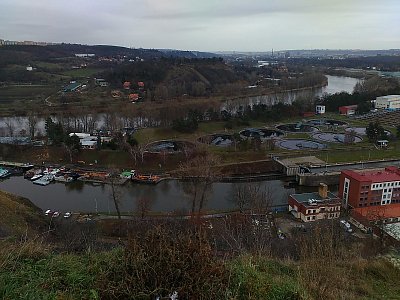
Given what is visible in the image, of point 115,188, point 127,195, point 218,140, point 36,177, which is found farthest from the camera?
point 218,140

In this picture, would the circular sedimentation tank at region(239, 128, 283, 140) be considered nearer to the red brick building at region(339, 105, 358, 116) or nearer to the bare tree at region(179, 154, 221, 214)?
the bare tree at region(179, 154, 221, 214)

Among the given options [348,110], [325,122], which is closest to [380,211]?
[325,122]

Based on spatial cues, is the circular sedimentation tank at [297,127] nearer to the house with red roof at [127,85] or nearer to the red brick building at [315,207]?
the red brick building at [315,207]

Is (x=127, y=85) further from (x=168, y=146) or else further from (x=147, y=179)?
(x=147, y=179)

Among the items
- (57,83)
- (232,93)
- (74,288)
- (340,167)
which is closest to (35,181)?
(340,167)

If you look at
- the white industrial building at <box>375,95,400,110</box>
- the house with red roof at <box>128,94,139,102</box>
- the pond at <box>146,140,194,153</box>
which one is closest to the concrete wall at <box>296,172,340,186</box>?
the pond at <box>146,140,194,153</box>

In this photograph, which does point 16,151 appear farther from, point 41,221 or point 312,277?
point 312,277
